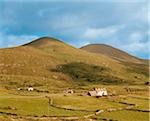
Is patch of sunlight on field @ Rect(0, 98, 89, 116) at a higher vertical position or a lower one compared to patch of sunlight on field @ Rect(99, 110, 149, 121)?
higher

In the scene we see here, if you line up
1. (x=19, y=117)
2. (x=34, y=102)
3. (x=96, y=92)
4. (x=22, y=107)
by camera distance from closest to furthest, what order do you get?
(x=19, y=117) < (x=22, y=107) < (x=34, y=102) < (x=96, y=92)

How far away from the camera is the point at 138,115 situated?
8581cm

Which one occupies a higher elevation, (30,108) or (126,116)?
(30,108)

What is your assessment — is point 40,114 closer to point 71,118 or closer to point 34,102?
point 71,118

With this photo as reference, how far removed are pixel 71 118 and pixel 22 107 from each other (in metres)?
16.3

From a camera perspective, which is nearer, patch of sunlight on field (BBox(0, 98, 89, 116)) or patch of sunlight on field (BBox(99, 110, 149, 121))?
patch of sunlight on field (BBox(99, 110, 149, 121))

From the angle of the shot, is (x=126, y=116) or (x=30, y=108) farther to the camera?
(x=30, y=108)

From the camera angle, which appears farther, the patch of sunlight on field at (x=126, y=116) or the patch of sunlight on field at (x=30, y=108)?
the patch of sunlight on field at (x=30, y=108)

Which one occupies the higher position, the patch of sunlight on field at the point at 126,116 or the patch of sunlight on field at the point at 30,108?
the patch of sunlight on field at the point at 30,108

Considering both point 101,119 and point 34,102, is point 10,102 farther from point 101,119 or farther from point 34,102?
point 101,119

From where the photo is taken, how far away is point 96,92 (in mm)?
140000

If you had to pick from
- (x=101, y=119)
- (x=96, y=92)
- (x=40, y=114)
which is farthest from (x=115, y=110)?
(x=96, y=92)

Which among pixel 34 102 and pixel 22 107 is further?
pixel 34 102

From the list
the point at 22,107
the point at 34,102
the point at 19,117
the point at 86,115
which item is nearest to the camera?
the point at 19,117
